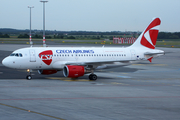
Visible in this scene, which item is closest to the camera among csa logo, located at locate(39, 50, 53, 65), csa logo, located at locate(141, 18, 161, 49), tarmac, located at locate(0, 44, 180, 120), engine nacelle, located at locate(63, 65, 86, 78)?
tarmac, located at locate(0, 44, 180, 120)

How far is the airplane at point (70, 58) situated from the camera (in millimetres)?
33438

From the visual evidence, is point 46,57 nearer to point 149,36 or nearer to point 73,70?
point 73,70

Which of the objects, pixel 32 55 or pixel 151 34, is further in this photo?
pixel 151 34

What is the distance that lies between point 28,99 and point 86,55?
14549 millimetres

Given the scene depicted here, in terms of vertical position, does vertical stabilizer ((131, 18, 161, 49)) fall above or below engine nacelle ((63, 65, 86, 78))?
above

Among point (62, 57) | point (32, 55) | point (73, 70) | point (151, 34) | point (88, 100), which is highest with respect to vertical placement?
point (151, 34)

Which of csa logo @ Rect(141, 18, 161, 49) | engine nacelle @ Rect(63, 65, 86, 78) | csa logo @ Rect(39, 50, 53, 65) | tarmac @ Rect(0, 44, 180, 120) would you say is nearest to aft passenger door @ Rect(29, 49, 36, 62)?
csa logo @ Rect(39, 50, 53, 65)

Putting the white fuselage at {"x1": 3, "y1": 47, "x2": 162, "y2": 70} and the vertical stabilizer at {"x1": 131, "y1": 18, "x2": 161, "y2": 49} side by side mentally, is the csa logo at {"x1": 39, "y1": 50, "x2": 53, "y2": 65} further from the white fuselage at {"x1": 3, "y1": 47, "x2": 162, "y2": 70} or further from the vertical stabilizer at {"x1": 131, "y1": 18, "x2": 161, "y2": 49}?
the vertical stabilizer at {"x1": 131, "y1": 18, "x2": 161, "y2": 49}

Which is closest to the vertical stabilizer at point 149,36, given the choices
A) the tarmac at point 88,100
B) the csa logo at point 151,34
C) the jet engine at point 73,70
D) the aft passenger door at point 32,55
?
the csa logo at point 151,34

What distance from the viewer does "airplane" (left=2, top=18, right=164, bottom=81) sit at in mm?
33438

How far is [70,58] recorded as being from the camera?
3553cm

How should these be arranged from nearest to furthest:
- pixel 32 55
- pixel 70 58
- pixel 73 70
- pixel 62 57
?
pixel 73 70 → pixel 32 55 → pixel 62 57 → pixel 70 58

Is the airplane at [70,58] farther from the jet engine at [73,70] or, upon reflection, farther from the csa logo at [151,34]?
the csa logo at [151,34]

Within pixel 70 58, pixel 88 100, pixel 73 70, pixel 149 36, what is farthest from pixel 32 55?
pixel 149 36
